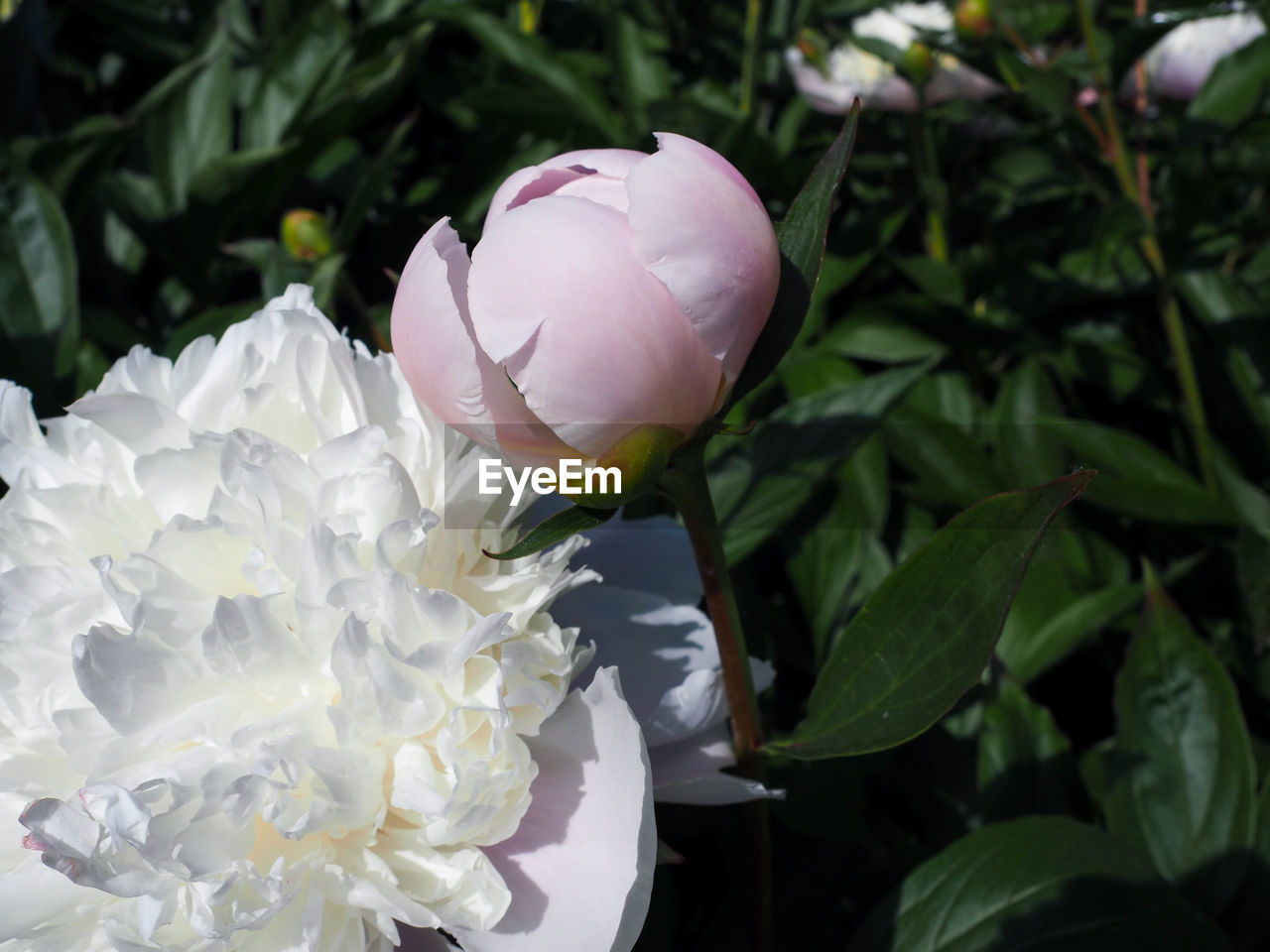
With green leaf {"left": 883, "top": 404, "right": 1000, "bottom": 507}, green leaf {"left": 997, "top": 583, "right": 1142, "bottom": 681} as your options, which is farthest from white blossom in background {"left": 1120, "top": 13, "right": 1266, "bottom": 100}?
green leaf {"left": 997, "top": 583, "right": 1142, "bottom": 681}

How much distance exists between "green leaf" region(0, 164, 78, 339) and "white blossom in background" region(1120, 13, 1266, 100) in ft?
3.79

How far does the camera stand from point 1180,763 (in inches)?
28.7

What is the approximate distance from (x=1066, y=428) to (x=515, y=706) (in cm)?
74

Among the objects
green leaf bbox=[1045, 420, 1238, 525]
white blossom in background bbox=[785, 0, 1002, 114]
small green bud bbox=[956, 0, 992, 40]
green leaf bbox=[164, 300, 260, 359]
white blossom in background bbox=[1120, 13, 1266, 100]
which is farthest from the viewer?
white blossom in background bbox=[1120, 13, 1266, 100]

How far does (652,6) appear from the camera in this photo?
1.43 m

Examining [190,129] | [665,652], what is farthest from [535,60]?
[665,652]

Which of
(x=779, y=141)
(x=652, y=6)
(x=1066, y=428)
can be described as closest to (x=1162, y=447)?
(x=1066, y=428)

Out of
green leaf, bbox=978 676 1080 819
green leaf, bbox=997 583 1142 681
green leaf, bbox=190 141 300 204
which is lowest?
green leaf, bbox=978 676 1080 819

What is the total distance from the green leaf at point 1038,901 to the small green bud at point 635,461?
14.4 inches

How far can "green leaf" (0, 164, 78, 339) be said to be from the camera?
0.72 meters

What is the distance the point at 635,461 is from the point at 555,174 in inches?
4.4

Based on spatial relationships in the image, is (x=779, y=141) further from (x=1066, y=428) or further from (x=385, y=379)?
(x=385, y=379)

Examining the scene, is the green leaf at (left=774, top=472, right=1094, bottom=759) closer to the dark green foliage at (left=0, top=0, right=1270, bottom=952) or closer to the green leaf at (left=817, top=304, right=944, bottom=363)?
the dark green foliage at (left=0, top=0, right=1270, bottom=952)

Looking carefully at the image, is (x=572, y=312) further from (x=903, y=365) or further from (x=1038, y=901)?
A: (x=903, y=365)
